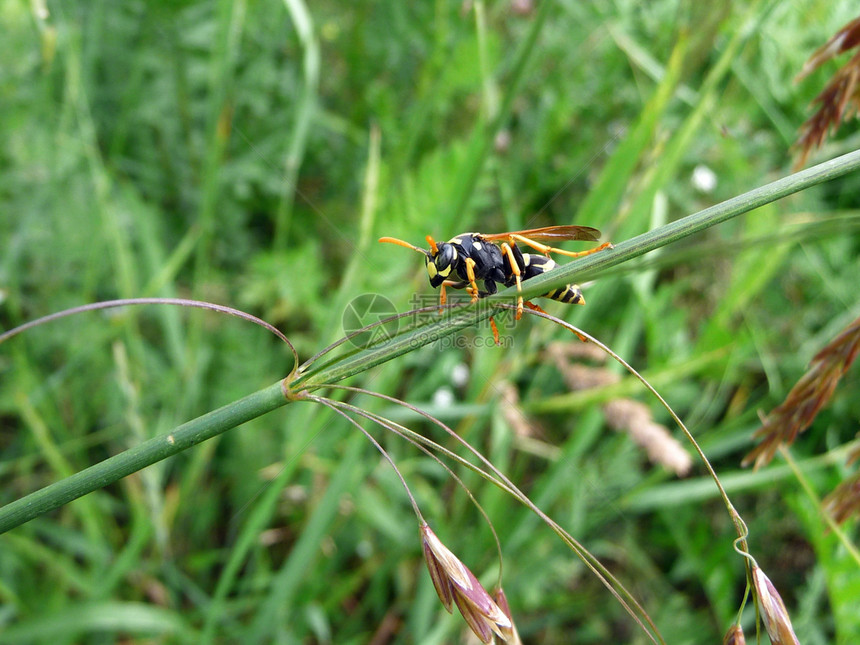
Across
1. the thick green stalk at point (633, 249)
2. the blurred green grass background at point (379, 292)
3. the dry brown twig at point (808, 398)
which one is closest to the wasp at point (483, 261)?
the thick green stalk at point (633, 249)

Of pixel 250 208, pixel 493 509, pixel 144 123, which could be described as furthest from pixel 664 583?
pixel 144 123

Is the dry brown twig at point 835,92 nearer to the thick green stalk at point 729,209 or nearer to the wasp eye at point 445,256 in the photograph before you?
the thick green stalk at point 729,209

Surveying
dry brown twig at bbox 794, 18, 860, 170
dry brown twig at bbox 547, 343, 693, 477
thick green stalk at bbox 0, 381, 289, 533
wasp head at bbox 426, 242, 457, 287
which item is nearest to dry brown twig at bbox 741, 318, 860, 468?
dry brown twig at bbox 794, 18, 860, 170

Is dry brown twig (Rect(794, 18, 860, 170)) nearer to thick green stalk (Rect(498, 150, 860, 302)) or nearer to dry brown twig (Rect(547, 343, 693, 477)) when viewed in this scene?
thick green stalk (Rect(498, 150, 860, 302))

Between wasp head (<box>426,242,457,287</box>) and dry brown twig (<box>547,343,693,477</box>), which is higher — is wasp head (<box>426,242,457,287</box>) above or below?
above

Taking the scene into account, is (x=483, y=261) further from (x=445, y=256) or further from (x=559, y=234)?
(x=559, y=234)

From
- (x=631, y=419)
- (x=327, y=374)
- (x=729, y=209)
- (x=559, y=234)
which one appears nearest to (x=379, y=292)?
(x=631, y=419)
